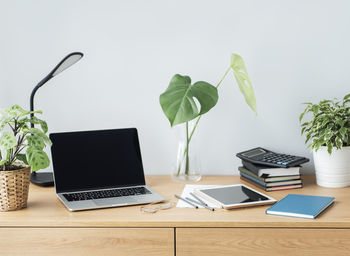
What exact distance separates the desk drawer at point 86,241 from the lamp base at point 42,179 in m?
0.36

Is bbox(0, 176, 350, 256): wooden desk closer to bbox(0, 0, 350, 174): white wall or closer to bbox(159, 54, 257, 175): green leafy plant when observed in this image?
bbox(159, 54, 257, 175): green leafy plant

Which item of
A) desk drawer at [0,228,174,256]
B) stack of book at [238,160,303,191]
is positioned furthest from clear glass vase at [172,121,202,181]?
desk drawer at [0,228,174,256]

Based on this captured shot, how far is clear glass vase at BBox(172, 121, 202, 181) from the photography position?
5.51 ft

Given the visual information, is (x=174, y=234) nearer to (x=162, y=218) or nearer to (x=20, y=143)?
(x=162, y=218)

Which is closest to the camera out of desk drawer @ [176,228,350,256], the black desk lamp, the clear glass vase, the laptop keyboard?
desk drawer @ [176,228,350,256]

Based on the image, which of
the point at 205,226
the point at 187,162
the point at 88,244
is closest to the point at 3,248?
the point at 88,244

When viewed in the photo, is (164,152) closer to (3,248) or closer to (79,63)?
(79,63)

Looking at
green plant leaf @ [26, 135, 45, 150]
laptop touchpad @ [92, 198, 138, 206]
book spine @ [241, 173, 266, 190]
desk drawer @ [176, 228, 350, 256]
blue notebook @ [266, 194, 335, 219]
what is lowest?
desk drawer @ [176, 228, 350, 256]

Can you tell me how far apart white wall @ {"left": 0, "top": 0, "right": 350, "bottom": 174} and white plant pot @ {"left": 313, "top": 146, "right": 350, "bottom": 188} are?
210 millimetres

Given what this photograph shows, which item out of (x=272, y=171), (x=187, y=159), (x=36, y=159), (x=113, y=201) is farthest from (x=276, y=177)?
(x=36, y=159)

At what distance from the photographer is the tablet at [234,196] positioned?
1348 millimetres

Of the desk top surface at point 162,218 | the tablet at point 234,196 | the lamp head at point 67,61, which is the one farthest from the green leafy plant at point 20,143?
the tablet at point 234,196

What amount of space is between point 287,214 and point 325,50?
30.4 inches

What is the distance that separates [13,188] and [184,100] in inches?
23.6
